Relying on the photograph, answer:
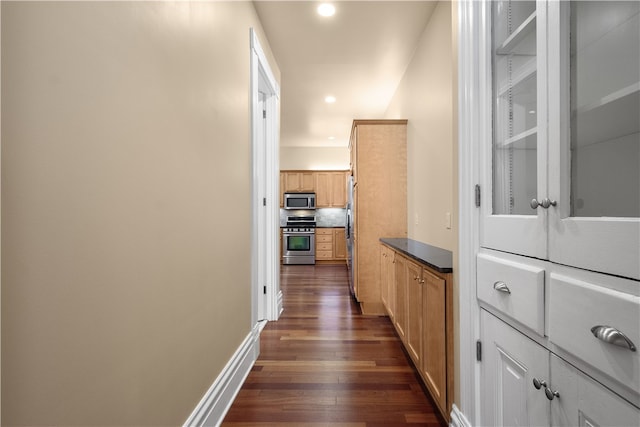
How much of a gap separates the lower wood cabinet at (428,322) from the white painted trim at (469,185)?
0.14 meters

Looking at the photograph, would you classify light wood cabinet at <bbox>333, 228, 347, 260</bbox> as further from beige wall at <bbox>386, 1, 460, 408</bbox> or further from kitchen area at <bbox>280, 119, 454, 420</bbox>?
beige wall at <bbox>386, 1, 460, 408</bbox>

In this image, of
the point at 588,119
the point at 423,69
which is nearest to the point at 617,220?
the point at 588,119

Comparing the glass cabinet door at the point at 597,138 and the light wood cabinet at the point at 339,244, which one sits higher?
the glass cabinet door at the point at 597,138

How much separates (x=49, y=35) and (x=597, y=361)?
1.44 meters

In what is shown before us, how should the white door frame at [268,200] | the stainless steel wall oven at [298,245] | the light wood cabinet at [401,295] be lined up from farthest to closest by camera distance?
1. the stainless steel wall oven at [298,245]
2. the white door frame at [268,200]
3. the light wood cabinet at [401,295]

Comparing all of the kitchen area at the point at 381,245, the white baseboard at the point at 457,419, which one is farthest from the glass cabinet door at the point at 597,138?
the white baseboard at the point at 457,419

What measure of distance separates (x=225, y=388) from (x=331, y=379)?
713 mm

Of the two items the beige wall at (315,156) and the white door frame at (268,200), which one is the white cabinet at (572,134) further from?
the beige wall at (315,156)

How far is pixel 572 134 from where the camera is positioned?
33.8 inches

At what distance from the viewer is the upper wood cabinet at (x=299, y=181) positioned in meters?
7.80

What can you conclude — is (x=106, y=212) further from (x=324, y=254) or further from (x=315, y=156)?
(x=315, y=156)

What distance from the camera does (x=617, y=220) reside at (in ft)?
2.34

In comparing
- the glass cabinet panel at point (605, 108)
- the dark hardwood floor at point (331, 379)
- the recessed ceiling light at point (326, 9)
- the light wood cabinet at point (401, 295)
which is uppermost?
the recessed ceiling light at point (326, 9)

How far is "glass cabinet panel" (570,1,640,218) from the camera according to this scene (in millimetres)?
715
